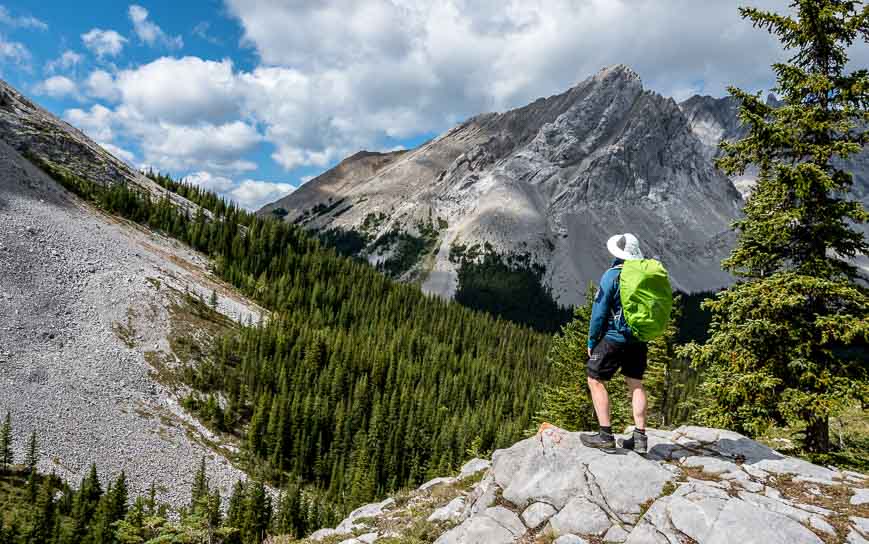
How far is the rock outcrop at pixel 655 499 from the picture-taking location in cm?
724

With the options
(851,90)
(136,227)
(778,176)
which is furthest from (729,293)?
(136,227)

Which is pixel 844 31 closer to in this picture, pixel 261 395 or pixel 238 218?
pixel 261 395

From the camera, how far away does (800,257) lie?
1419 centimetres

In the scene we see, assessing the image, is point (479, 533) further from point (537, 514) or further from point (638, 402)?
point (638, 402)

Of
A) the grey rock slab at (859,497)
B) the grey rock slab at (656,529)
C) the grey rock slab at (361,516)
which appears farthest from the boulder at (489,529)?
the grey rock slab at (859,497)

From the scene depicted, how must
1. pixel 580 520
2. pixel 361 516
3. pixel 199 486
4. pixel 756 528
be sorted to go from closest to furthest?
pixel 756 528, pixel 580 520, pixel 361 516, pixel 199 486

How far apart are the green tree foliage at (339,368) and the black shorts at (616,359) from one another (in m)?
54.3

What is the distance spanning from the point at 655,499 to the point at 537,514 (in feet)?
6.61

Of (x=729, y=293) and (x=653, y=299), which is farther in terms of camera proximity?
(x=729, y=293)

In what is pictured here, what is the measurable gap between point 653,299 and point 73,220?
10538 cm

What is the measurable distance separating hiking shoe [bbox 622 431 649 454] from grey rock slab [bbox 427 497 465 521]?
382 cm

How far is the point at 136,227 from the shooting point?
107m

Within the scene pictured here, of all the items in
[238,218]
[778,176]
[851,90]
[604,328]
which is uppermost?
[238,218]

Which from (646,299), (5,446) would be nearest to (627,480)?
(646,299)
